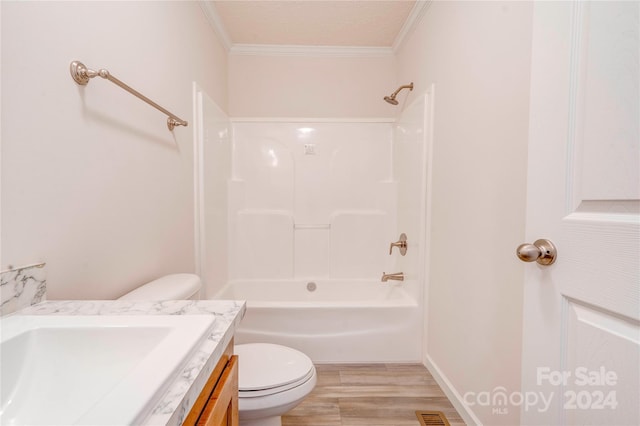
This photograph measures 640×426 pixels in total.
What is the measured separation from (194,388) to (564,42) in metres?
1.01

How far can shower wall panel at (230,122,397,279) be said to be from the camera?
2699 mm

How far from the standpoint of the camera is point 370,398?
1645 mm

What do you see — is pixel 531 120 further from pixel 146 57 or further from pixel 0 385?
pixel 146 57

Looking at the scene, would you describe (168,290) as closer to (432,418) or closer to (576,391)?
(576,391)

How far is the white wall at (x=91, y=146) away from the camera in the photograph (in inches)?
29.1

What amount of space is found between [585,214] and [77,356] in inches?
42.9

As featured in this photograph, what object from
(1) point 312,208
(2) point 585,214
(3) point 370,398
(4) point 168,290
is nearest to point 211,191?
(1) point 312,208

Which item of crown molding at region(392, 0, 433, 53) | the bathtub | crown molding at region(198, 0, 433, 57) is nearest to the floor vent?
the bathtub

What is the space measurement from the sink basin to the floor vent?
4.53 feet

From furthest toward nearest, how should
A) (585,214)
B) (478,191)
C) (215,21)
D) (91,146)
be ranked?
(215,21), (478,191), (91,146), (585,214)

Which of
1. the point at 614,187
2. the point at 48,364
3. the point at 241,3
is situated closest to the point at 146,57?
the point at 241,3

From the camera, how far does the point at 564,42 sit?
633mm

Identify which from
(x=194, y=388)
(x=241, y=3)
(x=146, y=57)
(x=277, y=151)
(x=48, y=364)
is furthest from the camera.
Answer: (x=277, y=151)

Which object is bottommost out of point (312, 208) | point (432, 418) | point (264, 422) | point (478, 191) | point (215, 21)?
point (432, 418)
